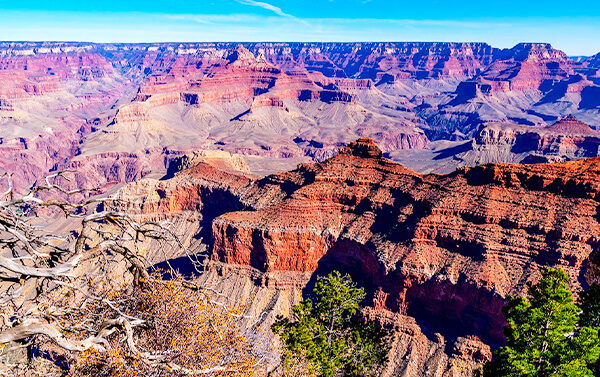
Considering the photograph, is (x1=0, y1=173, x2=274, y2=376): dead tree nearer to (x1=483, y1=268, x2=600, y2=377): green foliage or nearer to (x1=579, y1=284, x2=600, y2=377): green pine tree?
(x1=483, y1=268, x2=600, y2=377): green foliage

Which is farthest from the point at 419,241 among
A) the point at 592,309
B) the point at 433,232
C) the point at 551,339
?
the point at 551,339

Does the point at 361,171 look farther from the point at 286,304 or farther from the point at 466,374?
the point at 466,374

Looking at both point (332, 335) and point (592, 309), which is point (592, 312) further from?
point (332, 335)

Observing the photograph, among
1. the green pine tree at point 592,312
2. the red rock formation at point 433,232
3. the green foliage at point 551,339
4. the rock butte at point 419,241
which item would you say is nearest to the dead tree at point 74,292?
the green foliage at point 551,339

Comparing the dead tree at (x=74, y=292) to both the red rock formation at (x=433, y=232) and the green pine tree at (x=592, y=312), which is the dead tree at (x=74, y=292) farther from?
the red rock formation at (x=433, y=232)

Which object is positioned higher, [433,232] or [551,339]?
[551,339]

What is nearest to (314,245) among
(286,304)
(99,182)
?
(286,304)
